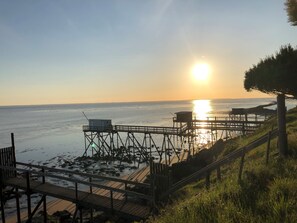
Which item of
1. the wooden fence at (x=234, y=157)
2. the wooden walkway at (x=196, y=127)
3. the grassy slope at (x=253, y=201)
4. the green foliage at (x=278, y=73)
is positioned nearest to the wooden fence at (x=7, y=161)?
the wooden fence at (x=234, y=157)

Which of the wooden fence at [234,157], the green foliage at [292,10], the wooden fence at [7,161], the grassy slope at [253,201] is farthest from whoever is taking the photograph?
the wooden fence at [7,161]

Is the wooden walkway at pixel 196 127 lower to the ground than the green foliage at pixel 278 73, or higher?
lower

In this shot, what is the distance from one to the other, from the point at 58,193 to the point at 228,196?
34.0 ft

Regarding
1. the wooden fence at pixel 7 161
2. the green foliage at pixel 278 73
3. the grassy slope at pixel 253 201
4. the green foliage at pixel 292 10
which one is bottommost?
the wooden fence at pixel 7 161

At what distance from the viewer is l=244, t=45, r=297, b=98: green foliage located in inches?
362

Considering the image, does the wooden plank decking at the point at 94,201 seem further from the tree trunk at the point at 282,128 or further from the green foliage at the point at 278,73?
the green foliage at the point at 278,73

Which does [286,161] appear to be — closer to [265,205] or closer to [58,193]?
[265,205]

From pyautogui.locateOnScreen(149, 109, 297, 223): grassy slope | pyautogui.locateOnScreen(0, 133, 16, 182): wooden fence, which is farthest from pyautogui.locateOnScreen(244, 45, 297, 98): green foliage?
pyautogui.locateOnScreen(0, 133, 16, 182): wooden fence

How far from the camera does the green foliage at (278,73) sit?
9203 millimetres

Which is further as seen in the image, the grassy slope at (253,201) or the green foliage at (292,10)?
the green foliage at (292,10)

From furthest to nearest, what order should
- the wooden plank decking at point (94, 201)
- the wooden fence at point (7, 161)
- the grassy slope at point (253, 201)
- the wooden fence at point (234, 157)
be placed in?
the wooden fence at point (7, 161), the wooden plank decking at point (94, 201), the wooden fence at point (234, 157), the grassy slope at point (253, 201)

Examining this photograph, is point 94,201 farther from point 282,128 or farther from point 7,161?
point 282,128

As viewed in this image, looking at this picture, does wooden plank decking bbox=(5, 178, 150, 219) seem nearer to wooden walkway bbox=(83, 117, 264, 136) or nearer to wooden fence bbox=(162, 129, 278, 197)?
wooden fence bbox=(162, 129, 278, 197)

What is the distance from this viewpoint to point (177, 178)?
2500 cm
